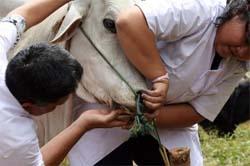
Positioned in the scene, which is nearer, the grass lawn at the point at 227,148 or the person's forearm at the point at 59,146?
the person's forearm at the point at 59,146

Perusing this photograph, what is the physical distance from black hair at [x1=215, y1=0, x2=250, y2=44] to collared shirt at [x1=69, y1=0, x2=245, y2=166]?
0.03 m

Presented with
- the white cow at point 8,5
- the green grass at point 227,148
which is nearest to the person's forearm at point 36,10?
the white cow at point 8,5

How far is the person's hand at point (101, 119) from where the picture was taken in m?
2.22

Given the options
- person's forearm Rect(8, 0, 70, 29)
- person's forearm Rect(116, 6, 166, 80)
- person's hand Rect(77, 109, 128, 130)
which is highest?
person's forearm Rect(8, 0, 70, 29)

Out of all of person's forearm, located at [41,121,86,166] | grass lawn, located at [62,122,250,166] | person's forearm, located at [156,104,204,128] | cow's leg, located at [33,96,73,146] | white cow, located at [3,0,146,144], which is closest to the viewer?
person's forearm, located at [41,121,86,166]

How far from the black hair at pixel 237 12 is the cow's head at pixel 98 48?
330mm

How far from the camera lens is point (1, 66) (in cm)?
210

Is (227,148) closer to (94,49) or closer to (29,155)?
(94,49)

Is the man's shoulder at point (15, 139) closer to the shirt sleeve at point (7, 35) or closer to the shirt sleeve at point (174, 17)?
the shirt sleeve at point (7, 35)

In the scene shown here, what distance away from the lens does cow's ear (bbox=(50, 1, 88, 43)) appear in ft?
7.95

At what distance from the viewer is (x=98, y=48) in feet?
7.98

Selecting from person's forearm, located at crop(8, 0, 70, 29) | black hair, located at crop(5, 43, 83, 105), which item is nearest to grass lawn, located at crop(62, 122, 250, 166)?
person's forearm, located at crop(8, 0, 70, 29)

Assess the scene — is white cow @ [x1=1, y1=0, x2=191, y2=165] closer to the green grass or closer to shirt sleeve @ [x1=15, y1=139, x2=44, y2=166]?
shirt sleeve @ [x1=15, y1=139, x2=44, y2=166]

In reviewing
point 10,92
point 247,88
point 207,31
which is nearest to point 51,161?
point 10,92
